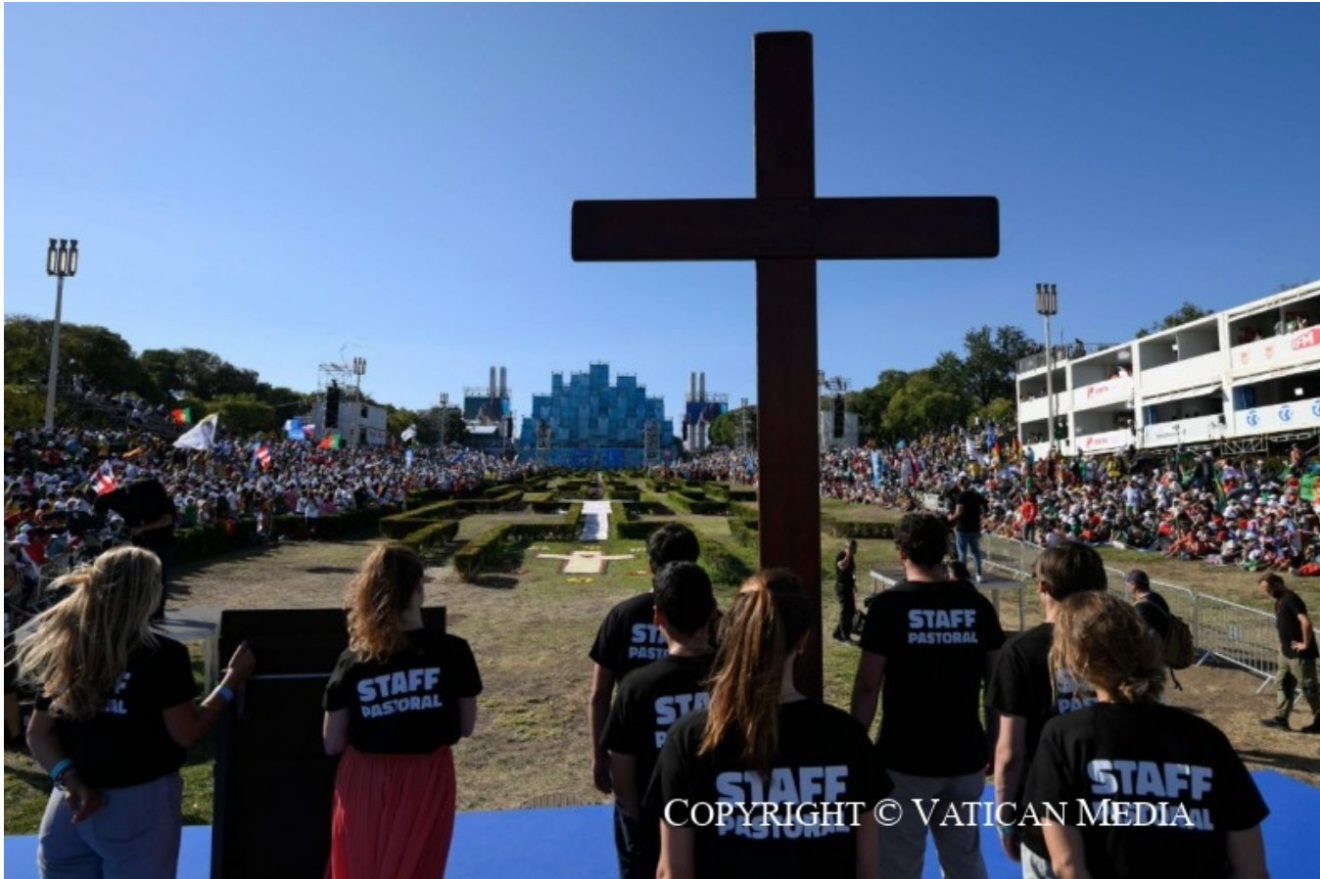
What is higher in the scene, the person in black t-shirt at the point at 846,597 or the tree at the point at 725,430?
the tree at the point at 725,430

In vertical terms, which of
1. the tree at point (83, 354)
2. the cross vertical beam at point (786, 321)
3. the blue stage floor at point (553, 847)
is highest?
the tree at point (83, 354)

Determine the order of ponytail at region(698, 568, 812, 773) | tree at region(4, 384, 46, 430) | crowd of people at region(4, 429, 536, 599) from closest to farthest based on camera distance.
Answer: ponytail at region(698, 568, 812, 773), crowd of people at region(4, 429, 536, 599), tree at region(4, 384, 46, 430)

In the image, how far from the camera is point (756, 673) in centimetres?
192

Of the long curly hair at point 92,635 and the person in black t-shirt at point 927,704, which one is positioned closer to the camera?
the long curly hair at point 92,635

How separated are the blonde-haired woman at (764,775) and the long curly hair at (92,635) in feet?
6.28

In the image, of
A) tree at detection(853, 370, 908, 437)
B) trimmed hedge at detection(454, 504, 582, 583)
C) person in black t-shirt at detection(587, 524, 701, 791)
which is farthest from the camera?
tree at detection(853, 370, 908, 437)

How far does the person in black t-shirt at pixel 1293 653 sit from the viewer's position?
739cm

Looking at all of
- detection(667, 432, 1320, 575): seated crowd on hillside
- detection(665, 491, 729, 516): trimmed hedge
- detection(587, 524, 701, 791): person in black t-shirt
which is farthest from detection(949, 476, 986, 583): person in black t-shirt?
detection(665, 491, 729, 516): trimmed hedge

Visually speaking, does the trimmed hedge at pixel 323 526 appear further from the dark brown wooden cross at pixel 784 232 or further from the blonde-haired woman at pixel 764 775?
the blonde-haired woman at pixel 764 775

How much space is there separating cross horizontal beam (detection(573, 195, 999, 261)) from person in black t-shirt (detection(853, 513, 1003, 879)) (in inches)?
63.2

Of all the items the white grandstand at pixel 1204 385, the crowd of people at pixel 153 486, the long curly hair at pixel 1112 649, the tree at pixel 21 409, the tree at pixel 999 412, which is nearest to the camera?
the long curly hair at pixel 1112 649

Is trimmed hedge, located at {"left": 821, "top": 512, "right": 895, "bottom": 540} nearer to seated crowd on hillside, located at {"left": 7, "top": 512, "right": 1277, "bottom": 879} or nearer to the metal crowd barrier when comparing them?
the metal crowd barrier

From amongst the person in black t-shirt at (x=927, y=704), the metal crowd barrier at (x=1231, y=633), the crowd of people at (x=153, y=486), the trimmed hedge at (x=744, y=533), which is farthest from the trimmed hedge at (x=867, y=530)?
the person in black t-shirt at (x=927, y=704)

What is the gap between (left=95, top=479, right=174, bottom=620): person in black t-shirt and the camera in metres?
4.26
